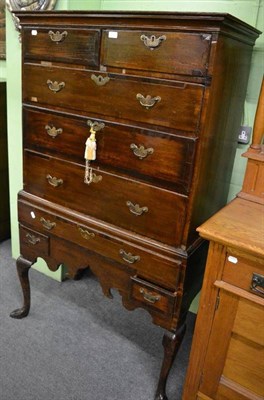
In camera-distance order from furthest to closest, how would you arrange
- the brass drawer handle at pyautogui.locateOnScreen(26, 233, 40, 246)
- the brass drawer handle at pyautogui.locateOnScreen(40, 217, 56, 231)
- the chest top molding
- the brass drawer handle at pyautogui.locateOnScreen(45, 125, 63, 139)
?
the brass drawer handle at pyautogui.locateOnScreen(26, 233, 40, 246), the brass drawer handle at pyautogui.locateOnScreen(40, 217, 56, 231), the brass drawer handle at pyautogui.locateOnScreen(45, 125, 63, 139), the chest top molding

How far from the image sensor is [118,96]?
1361mm

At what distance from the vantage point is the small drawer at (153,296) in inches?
56.7

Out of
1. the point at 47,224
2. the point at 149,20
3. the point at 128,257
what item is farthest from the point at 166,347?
the point at 149,20

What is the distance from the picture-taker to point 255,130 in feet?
4.86

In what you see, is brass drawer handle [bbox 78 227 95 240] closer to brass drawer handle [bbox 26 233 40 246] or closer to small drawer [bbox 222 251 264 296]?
brass drawer handle [bbox 26 233 40 246]

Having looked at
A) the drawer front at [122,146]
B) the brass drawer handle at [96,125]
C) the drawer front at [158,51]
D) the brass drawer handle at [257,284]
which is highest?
the drawer front at [158,51]

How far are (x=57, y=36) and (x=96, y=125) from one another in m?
0.39

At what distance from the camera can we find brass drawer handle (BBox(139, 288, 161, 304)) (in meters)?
1.47

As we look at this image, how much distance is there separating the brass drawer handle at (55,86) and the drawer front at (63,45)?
90 mm

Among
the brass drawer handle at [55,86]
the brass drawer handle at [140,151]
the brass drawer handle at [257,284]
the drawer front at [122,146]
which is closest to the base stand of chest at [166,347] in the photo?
the brass drawer handle at [257,284]

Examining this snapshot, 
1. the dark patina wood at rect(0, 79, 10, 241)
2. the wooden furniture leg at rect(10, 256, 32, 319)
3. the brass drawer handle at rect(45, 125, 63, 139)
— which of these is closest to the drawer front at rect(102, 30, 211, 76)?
the brass drawer handle at rect(45, 125, 63, 139)

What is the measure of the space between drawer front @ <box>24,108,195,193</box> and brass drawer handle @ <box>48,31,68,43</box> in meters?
0.30

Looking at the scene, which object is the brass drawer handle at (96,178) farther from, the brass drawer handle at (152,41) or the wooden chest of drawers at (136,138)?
the brass drawer handle at (152,41)

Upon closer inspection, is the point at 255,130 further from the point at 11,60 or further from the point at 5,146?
the point at 5,146
